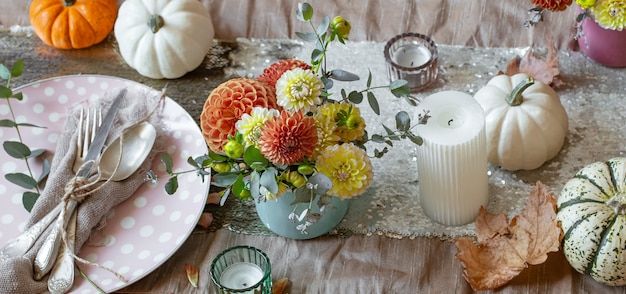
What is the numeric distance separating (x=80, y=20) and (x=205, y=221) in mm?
469

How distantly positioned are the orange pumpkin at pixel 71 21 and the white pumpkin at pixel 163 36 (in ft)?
0.24

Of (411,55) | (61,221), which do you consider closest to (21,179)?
(61,221)

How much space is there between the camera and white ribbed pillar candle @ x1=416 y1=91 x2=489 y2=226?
1253mm

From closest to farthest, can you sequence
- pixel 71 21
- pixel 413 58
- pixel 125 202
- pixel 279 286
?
pixel 279 286 < pixel 125 202 < pixel 413 58 < pixel 71 21

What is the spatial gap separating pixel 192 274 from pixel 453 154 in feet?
1.30

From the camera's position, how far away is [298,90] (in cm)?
113

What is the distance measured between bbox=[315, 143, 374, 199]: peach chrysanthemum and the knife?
388mm

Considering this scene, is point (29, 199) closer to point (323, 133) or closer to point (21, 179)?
point (21, 179)

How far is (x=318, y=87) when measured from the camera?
1138 mm

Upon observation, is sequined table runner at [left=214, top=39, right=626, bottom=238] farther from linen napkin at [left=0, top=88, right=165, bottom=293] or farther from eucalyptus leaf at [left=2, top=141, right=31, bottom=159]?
eucalyptus leaf at [left=2, top=141, right=31, bottom=159]

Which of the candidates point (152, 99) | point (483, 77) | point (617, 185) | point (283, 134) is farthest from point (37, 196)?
point (617, 185)

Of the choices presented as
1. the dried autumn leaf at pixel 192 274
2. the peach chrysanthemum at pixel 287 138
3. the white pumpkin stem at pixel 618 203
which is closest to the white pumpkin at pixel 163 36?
the dried autumn leaf at pixel 192 274

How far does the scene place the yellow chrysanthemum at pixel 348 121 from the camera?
1166 millimetres

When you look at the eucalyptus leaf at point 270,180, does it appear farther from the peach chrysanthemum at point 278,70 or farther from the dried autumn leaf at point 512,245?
the dried autumn leaf at point 512,245
